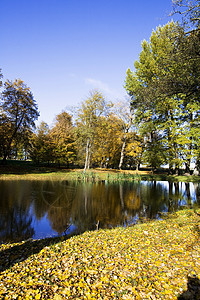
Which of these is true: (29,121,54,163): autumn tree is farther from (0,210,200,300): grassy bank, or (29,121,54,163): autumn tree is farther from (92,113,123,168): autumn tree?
(0,210,200,300): grassy bank

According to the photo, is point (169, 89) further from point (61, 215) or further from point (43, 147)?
point (43, 147)

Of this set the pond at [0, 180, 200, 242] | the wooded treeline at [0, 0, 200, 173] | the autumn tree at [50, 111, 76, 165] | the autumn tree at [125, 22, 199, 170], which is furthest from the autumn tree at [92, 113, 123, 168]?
the pond at [0, 180, 200, 242]

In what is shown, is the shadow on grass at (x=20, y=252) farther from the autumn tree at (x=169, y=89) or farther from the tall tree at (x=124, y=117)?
the tall tree at (x=124, y=117)

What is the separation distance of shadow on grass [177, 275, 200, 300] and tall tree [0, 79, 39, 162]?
2954 cm

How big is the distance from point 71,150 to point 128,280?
112ft

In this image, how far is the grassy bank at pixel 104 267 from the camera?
3.18m

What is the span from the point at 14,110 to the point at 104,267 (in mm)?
30106

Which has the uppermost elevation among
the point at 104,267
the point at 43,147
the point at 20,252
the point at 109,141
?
the point at 109,141

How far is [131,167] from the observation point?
166 ft

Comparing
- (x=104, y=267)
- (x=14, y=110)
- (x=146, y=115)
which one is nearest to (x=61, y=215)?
(x=104, y=267)

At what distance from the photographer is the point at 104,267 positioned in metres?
3.96

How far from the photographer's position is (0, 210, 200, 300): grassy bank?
3.18 m

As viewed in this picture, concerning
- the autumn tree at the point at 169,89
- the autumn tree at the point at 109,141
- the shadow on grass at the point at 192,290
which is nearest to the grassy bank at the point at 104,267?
the shadow on grass at the point at 192,290

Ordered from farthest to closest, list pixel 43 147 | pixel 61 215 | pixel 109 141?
pixel 109 141 < pixel 43 147 < pixel 61 215
